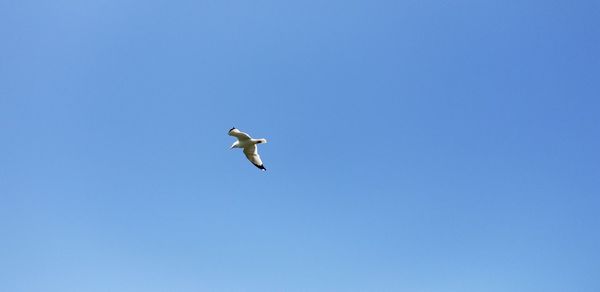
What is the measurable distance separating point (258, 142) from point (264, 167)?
61.2 inches

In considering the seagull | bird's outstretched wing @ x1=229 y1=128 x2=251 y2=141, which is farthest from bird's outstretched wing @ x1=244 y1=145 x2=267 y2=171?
bird's outstretched wing @ x1=229 y1=128 x2=251 y2=141

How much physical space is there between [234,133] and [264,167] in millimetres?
2806

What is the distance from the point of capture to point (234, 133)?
Result: 3541 centimetres

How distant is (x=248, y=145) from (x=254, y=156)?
2.85 ft

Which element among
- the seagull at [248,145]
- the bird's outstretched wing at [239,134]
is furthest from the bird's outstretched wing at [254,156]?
the bird's outstretched wing at [239,134]

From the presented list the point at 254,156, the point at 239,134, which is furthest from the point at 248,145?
the point at 239,134

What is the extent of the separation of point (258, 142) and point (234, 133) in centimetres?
155

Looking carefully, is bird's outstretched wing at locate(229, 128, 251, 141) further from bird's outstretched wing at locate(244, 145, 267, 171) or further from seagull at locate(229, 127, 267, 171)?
bird's outstretched wing at locate(244, 145, 267, 171)

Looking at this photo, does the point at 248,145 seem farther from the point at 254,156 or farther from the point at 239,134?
the point at 239,134

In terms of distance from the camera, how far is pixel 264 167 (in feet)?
121

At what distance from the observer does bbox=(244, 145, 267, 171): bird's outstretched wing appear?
120ft

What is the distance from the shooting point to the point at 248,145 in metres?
36.4

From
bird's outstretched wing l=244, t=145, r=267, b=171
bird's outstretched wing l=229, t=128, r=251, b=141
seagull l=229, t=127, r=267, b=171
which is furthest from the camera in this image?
bird's outstretched wing l=244, t=145, r=267, b=171

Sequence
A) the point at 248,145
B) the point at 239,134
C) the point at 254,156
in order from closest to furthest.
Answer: the point at 239,134
the point at 248,145
the point at 254,156
